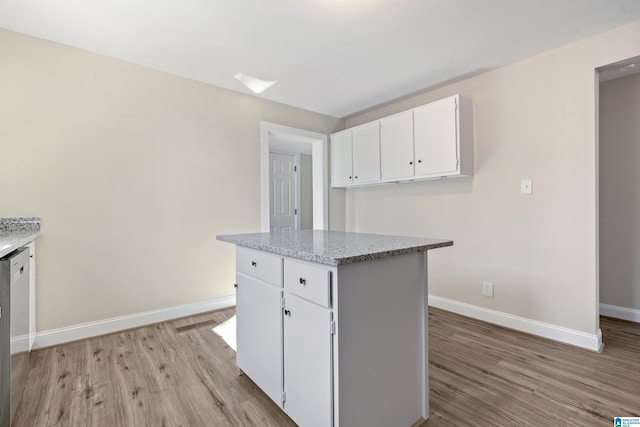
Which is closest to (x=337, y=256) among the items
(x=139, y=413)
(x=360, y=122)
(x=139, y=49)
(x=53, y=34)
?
(x=139, y=413)

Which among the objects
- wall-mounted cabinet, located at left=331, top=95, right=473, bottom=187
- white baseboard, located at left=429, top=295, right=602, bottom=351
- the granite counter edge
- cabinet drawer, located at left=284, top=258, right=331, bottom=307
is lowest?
white baseboard, located at left=429, top=295, right=602, bottom=351

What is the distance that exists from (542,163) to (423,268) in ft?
5.66

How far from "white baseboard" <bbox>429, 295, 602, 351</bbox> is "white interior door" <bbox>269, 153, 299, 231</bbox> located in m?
3.04

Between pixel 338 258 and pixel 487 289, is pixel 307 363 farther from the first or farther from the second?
pixel 487 289

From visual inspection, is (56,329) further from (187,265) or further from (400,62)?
(400,62)

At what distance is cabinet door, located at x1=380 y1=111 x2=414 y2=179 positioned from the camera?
302 cm

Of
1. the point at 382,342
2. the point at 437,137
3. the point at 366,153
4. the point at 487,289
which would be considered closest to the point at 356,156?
the point at 366,153

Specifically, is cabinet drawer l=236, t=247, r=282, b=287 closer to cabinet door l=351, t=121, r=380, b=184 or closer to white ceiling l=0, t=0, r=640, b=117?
white ceiling l=0, t=0, r=640, b=117

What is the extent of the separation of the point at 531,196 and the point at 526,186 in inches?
3.6

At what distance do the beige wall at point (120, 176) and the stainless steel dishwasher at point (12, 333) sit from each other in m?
0.78

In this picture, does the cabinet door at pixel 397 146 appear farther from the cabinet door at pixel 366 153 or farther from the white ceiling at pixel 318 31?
the white ceiling at pixel 318 31

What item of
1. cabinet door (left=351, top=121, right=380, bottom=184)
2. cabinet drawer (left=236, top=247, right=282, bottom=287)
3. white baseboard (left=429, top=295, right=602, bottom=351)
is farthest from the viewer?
cabinet door (left=351, top=121, right=380, bottom=184)

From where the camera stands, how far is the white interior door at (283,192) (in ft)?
17.5

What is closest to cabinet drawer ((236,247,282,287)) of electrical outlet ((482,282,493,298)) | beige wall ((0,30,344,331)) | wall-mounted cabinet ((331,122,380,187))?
beige wall ((0,30,344,331))
